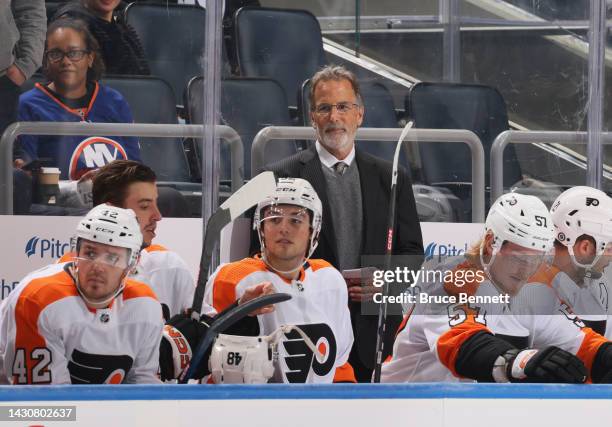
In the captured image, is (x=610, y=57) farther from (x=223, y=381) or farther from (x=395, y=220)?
(x=223, y=381)

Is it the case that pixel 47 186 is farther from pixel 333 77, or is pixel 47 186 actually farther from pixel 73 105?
pixel 333 77

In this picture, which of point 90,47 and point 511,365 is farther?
point 90,47

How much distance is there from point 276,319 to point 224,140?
1.63 feet

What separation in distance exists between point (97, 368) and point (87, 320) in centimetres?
10

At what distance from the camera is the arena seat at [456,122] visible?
3117mm

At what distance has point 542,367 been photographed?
257cm

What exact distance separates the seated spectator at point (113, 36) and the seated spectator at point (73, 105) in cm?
2

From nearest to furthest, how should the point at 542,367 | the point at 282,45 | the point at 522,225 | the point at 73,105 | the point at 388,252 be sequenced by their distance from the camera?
the point at 542,367, the point at 522,225, the point at 388,252, the point at 73,105, the point at 282,45

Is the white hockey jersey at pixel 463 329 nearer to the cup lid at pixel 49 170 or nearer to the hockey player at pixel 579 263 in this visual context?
the hockey player at pixel 579 263

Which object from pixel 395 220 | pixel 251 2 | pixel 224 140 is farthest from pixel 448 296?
pixel 251 2

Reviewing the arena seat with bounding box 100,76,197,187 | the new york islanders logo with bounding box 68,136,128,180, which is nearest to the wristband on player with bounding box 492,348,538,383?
the arena seat with bounding box 100,76,197,187

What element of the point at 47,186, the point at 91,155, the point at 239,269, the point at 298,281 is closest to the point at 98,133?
the point at 91,155

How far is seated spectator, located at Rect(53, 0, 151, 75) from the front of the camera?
9.98 ft

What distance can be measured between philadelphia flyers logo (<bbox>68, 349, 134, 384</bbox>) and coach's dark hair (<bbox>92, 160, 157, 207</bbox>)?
1.28 feet
